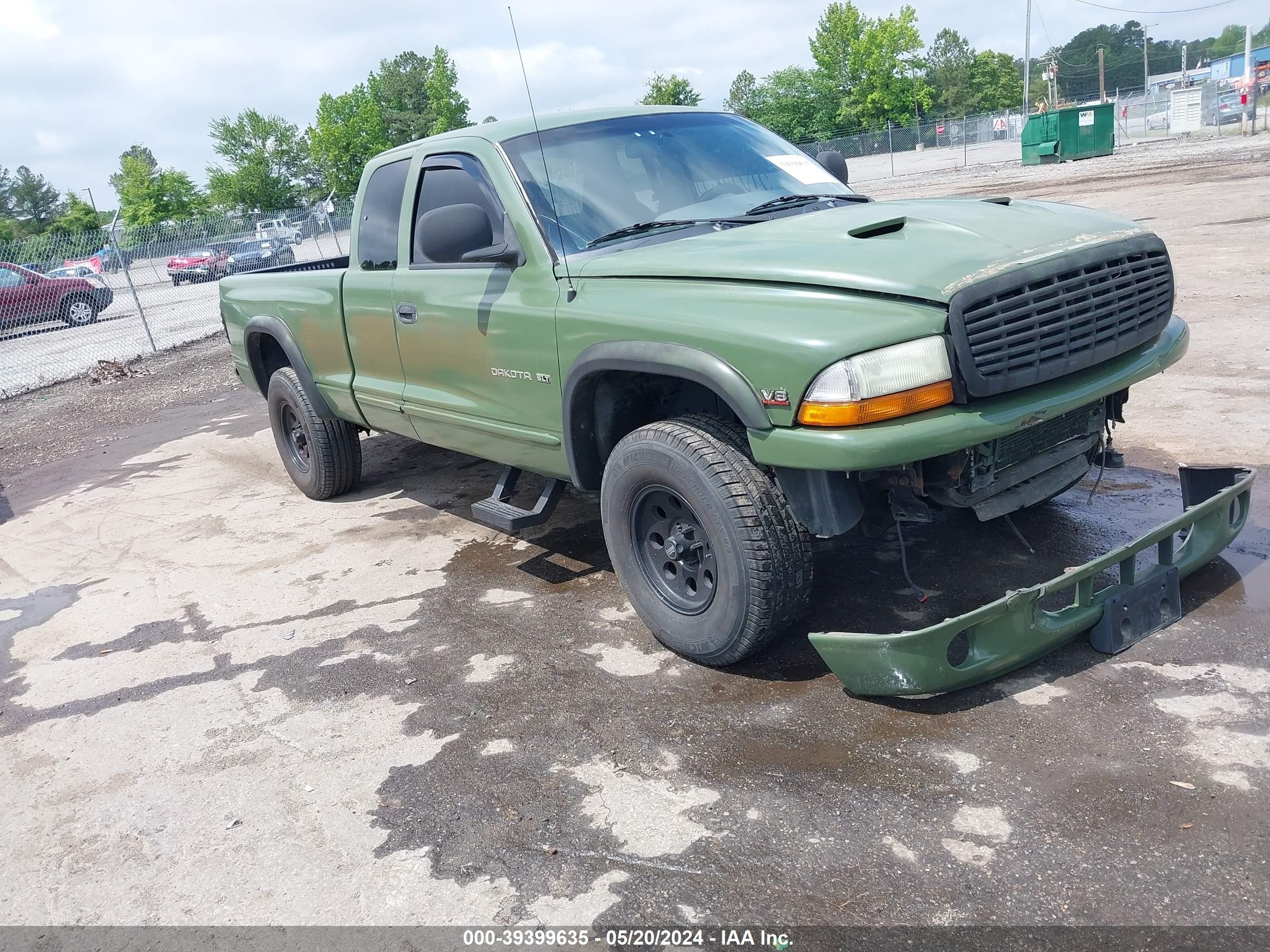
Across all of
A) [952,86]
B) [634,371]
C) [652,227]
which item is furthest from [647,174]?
[952,86]

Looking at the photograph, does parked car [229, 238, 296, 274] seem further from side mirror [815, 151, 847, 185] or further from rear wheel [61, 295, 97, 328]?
side mirror [815, 151, 847, 185]

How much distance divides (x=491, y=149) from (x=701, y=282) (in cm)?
148

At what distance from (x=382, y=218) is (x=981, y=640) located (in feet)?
11.9

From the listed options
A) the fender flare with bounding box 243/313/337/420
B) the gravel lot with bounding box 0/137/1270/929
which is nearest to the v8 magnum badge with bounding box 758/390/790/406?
the gravel lot with bounding box 0/137/1270/929

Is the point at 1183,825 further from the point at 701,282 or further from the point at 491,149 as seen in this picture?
the point at 491,149

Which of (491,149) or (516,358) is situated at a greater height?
(491,149)

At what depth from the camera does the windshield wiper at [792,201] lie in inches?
162

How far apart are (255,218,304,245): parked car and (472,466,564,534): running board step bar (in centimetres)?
1855

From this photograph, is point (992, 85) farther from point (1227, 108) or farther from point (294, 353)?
point (294, 353)

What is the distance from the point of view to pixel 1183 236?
1209 cm

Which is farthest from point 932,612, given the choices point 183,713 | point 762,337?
point 183,713

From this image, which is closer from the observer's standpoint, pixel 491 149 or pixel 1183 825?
pixel 1183 825

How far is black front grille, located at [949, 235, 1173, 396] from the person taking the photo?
293 cm

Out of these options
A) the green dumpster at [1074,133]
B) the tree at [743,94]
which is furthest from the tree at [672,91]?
the green dumpster at [1074,133]
